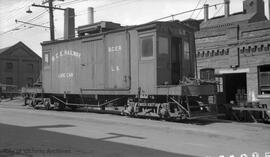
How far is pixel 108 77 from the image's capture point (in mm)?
16938

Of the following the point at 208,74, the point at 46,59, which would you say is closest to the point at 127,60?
the point at 208,74

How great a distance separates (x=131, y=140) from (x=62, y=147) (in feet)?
6.62

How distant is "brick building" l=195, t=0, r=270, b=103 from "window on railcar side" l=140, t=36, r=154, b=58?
884 centimetres

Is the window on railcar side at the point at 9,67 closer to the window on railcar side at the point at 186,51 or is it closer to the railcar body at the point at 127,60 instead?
the railcar body at the point at 127,60

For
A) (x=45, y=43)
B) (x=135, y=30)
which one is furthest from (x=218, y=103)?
(x=45, y=43)

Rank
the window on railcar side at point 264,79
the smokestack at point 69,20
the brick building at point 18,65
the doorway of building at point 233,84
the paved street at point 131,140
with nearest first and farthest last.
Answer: the paved street at point 131,140
the window on railcar side at point 264,79
the doorway of building at point 233,84
the smokestack at point 69,20
the brick building at point 18,65

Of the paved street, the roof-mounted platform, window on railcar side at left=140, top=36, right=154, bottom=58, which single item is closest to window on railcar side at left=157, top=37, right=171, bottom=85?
window on railcar side at left=140, top=36, right=154, bottom=58

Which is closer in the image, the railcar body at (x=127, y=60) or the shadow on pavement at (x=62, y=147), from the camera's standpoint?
the shadow on pavement at (x=62, y=147)

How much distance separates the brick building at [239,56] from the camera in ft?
79.0

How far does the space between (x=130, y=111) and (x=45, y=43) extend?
8.20 metres

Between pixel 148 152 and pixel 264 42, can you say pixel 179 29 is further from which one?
pixel 264 42

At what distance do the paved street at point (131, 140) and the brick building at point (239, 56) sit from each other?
11.6 metres

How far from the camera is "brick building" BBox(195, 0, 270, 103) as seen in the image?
949 inches

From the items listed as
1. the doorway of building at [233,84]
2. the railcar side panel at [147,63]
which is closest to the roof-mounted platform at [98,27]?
the railcar side panel at [147,63]
